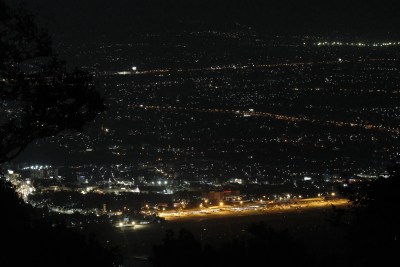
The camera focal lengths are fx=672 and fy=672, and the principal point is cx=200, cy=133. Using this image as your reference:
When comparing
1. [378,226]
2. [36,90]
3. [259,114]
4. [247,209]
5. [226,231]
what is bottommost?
[247,209]

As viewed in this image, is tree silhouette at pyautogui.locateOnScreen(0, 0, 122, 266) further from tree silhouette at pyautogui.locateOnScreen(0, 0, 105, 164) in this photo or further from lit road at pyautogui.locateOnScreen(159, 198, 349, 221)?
lit road at pyautogui.locateOnScreen(159, 198, 349, 221)

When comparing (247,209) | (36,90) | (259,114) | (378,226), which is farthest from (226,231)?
(36,90)

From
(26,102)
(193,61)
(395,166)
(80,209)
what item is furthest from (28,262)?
(193,61)

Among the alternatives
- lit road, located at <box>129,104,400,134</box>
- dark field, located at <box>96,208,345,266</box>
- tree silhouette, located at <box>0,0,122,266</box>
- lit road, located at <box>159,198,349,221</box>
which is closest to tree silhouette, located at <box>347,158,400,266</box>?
tree silhouette, located at <box>0,0,122,266</box>

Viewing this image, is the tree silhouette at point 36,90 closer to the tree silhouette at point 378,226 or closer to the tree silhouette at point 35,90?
the tree silhouette at point 35,90

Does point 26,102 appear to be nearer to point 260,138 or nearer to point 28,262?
point 28,262

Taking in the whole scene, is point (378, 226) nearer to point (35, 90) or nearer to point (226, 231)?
point (35, 90)

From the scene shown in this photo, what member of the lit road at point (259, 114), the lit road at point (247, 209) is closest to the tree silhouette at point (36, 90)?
the lit road at point (247, 209)

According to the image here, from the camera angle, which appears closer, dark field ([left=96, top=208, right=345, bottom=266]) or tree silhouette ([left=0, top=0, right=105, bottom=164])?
tree silhouette ([left=0, top=0, right=105, bottom=164])
